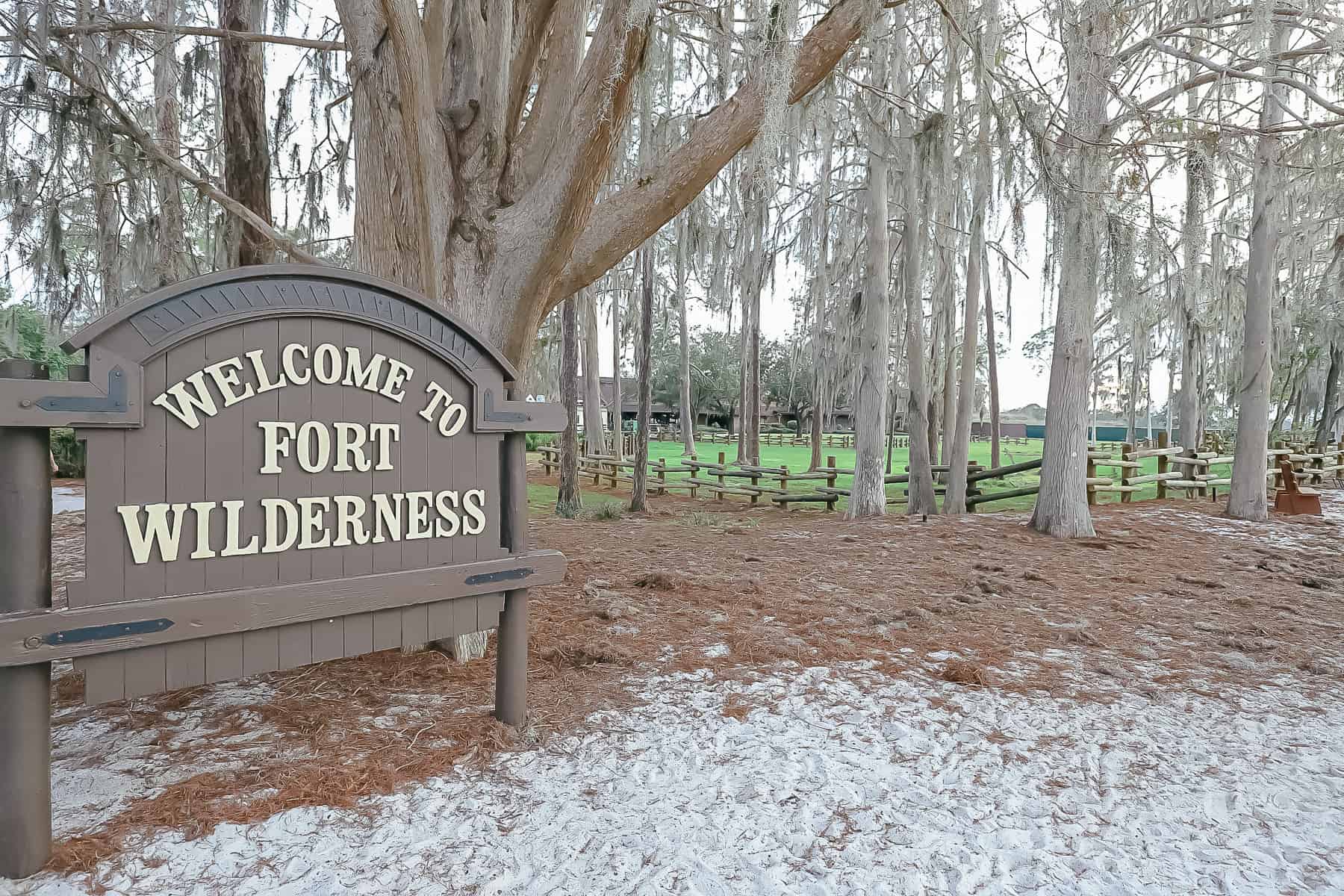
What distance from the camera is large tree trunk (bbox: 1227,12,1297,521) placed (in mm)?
9109

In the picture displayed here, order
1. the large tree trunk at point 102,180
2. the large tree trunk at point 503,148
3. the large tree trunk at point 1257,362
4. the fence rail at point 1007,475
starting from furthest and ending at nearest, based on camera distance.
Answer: the fence rail at point 1007,475, the large tree trunk at point 1257,362, the large tree trunk at point 102,180, the large tree trunk at point 503,148

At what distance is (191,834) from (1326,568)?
834cm

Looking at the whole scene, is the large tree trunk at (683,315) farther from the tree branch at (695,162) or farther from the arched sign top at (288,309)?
the arched sign top at (288,309)

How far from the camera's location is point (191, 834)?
208cm

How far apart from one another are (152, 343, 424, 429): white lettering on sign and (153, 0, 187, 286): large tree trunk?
469 centimetres

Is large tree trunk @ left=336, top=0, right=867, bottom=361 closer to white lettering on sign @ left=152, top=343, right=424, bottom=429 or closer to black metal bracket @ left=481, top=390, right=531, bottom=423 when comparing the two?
black metal bracket @ left=481, top=390, right=531, bottom=423

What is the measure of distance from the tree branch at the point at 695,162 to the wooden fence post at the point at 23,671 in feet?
8.37

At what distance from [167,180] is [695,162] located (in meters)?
4.74

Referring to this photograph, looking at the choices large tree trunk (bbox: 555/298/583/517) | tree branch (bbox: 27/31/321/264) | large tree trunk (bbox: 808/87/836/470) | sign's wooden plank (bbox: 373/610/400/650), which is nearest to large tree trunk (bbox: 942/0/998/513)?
large tree trunk (bbox: 808/87/836/470)

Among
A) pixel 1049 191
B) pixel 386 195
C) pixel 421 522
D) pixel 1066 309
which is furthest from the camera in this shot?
pixel 1066 309

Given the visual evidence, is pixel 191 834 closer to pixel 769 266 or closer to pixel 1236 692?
pixel 1236 692

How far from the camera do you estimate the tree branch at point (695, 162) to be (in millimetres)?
3877

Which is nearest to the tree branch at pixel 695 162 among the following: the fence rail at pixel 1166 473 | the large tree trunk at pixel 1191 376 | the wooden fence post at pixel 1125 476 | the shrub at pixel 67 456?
the fence rail at pixel 1166 473

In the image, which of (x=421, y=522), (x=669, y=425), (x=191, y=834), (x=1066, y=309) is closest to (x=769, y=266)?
(x=1066, y=309)
